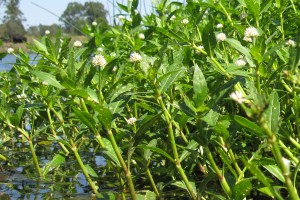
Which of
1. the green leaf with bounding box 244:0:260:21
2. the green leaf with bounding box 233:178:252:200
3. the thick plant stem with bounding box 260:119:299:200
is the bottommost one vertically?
the green leaf with bounding box 233:178:252:200

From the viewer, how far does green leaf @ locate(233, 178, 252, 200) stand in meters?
1.34

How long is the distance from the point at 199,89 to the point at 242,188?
0.96ft

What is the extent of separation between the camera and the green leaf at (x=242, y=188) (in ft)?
4.39

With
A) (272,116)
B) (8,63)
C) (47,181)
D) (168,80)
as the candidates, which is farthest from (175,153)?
(47,181)

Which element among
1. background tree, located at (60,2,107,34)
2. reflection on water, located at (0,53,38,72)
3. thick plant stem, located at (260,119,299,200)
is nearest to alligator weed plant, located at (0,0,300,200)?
thick plant stem, located at (260,119,299,200)

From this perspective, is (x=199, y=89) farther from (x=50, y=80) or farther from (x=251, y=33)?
(x=50, y=80)

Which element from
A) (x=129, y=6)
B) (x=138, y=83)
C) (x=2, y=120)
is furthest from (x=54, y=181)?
(x=129, y=6)

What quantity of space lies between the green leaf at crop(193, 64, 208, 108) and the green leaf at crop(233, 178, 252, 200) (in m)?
0.24

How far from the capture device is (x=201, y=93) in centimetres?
135

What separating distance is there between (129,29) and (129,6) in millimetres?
213

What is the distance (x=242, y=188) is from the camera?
4.42 feet

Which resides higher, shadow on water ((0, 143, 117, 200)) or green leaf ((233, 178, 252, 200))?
green leaf ((233, 178, 252, 200))

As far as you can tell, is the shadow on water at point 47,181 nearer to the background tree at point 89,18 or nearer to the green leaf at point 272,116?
the background tree at point 89,18

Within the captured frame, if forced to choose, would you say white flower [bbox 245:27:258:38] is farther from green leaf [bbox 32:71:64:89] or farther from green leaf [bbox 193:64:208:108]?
green leaf [bbox 32:71:64:89]
